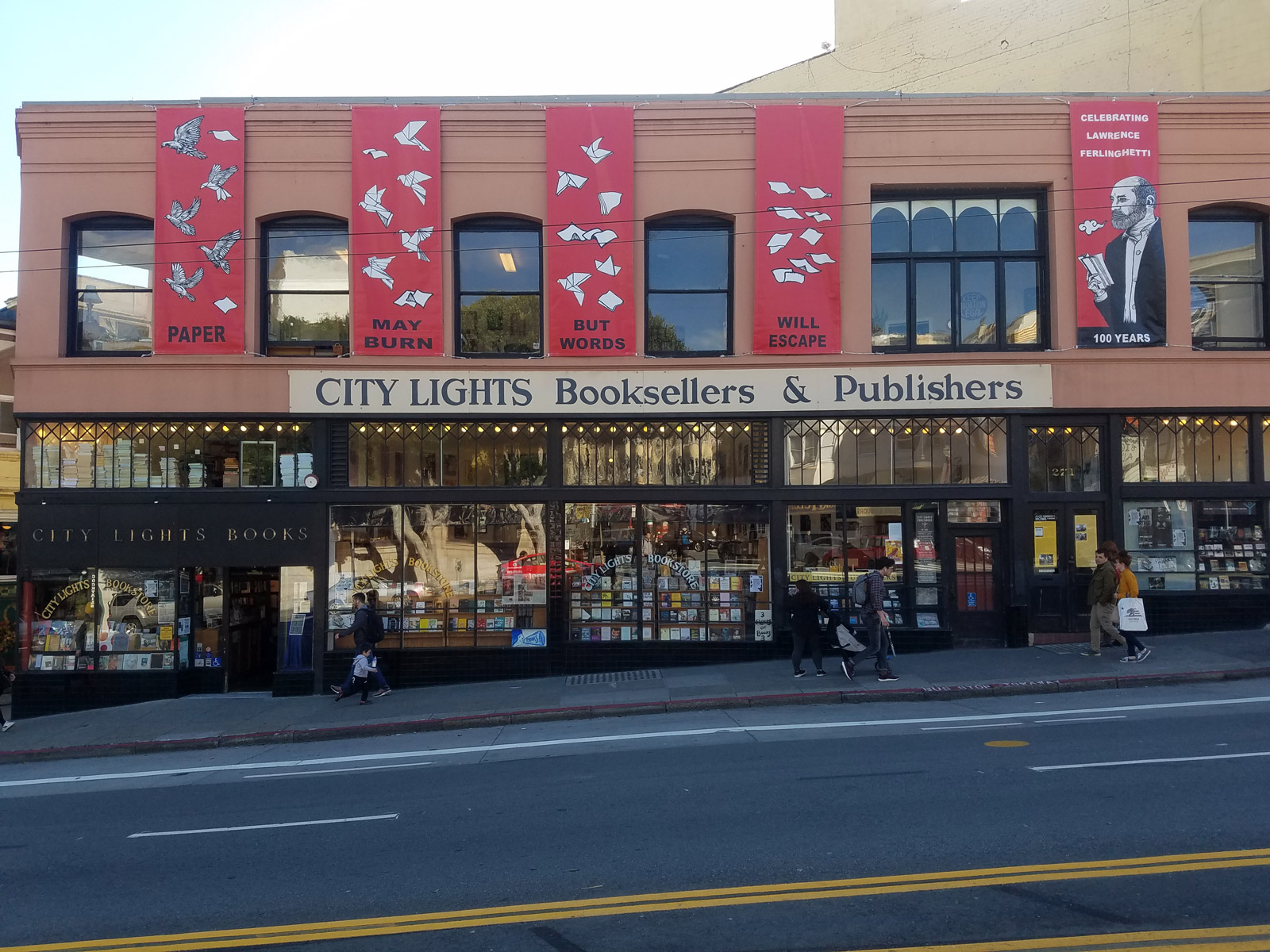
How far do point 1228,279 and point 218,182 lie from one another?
16.8 metres

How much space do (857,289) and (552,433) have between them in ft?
18.2

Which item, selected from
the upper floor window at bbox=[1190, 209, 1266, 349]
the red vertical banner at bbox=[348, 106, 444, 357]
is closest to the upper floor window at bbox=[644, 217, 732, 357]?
the red vertical banner at bbox=[348, 106, 444, 357]

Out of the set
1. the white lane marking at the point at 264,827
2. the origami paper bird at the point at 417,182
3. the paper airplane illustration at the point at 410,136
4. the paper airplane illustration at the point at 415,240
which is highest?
the paper airplane illustration at the point at 410,136

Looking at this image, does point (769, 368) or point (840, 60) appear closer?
point (769, 368)

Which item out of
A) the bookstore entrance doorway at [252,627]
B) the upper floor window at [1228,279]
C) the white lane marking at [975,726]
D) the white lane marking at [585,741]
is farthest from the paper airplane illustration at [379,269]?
the upper floor window at [1228,279]

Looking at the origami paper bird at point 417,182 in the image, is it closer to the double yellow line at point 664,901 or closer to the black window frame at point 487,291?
the black window frame at point 487,291

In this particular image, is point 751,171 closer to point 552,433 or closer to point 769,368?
point 769,368

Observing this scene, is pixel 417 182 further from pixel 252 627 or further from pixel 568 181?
pixel 252 627

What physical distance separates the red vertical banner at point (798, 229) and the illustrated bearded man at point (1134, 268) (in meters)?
4.29

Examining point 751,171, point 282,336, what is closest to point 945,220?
point 751,171

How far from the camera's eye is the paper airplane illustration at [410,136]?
15.8 meters

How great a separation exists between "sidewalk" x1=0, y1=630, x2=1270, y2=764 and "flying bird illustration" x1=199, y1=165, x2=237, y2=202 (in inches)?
321

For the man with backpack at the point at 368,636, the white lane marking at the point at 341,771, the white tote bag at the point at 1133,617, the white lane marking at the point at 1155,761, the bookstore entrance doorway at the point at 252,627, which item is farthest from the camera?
the bookstore entrance doorway at the point at 252,627

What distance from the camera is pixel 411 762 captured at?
10961mm
